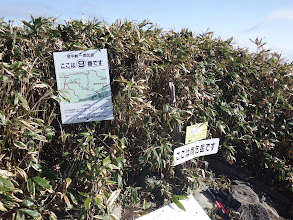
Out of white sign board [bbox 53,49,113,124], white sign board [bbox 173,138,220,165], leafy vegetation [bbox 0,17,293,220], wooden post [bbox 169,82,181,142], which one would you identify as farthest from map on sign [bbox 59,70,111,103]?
white sign board [bbox 173,138,220,165]

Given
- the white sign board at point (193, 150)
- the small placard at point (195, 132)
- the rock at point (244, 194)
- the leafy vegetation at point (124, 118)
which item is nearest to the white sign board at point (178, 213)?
the leafy vegetation at point (124, 118)

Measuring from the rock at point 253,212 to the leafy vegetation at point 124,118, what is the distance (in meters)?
0.55

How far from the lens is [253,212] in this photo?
2637 millimetres

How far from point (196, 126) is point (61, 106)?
1354 mm

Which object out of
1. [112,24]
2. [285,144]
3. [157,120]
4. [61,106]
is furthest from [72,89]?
[285,144]

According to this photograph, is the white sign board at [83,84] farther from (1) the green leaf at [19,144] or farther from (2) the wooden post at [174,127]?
(2) the wooden post at [174,127]

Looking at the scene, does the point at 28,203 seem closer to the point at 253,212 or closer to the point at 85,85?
the point at 85,85

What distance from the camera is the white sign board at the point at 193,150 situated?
2.35 metres

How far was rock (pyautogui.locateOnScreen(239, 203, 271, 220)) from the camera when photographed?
8.49 feet

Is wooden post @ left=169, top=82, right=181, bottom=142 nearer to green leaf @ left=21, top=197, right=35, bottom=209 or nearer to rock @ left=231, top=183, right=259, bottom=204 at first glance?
rock @ left=231, top=183, right=259, bottom=204

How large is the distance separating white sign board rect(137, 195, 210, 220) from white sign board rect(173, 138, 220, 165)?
0.43 meters

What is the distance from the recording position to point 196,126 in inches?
99.3

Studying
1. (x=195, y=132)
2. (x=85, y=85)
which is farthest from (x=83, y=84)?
(x=195, y=132)

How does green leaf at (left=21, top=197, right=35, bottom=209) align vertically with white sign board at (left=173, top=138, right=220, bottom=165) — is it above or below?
below
